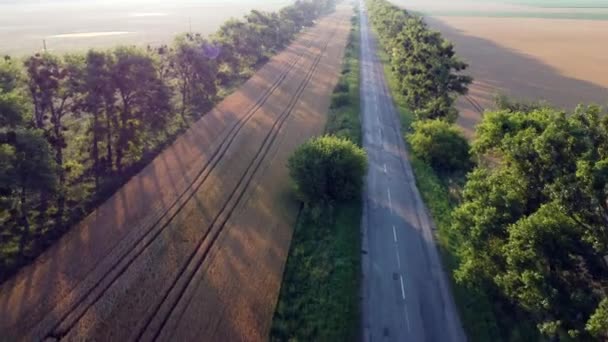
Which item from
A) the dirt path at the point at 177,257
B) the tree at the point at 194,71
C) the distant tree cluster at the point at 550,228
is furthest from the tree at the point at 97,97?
the distant tree cluster at the point at 550,228

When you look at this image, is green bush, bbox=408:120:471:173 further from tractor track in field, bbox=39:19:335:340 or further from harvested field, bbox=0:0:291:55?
harvested field, bbox=0:0:291:55

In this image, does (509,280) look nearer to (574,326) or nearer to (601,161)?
(574,326)

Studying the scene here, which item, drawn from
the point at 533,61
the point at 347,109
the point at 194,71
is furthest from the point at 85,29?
the point at 533,61

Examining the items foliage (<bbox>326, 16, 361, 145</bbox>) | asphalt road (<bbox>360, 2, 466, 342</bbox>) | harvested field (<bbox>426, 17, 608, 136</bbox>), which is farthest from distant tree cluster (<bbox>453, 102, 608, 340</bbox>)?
harvested field (<bbox>426, 17, 608, 136</bbox>)

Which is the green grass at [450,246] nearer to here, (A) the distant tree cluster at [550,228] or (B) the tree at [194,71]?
(A) the distant tree cluster at [550,228]

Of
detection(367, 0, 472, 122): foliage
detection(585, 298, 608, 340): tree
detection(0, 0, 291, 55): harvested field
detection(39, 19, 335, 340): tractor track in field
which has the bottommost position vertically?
detection(39, 19, 335, 340): tractor track in field
